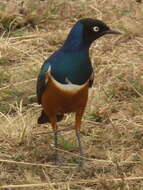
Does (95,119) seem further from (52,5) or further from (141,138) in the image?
(52,5)

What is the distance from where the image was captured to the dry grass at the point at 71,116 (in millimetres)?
4340

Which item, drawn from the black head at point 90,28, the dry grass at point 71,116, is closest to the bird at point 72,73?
the black head at point 90,28

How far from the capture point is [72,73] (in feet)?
13.8

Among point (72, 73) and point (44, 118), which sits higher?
point (72, 73)

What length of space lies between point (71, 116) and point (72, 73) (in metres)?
0.96

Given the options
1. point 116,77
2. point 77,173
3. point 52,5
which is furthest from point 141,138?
point 52,5

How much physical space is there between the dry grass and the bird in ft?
0.91

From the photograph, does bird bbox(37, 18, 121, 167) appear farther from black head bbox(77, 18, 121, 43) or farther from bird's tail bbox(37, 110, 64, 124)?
bird's tail bbox(37, 110, 64, 124)

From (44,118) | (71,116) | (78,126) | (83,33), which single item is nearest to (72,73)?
(83,33)

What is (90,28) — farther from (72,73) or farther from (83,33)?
(72,73)

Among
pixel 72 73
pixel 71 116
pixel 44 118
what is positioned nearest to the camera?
pixel 72 73

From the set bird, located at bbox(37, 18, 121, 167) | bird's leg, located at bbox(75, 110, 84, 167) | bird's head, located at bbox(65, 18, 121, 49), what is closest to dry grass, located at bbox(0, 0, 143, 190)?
bird's leg, located at bbox(75, 110, 84, 167)

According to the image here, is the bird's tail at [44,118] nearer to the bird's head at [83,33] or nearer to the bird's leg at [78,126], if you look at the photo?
the bird's leg at [78,126]

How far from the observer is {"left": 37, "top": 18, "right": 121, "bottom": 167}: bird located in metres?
4.20
